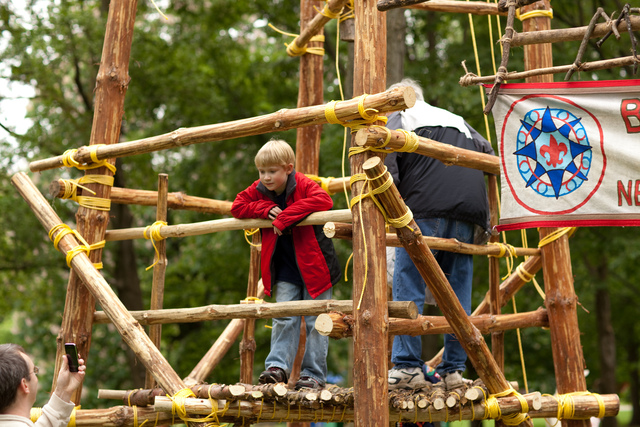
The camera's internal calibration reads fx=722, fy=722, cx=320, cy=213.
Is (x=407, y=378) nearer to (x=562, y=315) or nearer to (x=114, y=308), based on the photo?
(x=562, y=315)

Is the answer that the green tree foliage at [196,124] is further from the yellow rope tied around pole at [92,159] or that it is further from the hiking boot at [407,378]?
the hiking boot at [407,378]

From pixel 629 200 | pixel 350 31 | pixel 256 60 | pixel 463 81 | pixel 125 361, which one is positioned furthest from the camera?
pixel 256 60

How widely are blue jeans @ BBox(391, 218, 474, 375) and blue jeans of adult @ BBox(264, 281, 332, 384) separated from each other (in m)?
0.46

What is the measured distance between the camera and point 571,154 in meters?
4.12

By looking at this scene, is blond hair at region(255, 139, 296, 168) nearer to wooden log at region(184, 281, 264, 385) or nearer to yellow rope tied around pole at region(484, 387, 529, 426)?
wooden log at region(184, 281, 264, 385)

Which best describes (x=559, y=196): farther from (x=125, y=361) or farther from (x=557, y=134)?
(x=125, y=361)

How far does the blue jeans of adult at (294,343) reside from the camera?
4.26 meters

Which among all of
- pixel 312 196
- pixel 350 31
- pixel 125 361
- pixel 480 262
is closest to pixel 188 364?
pixel 125 361

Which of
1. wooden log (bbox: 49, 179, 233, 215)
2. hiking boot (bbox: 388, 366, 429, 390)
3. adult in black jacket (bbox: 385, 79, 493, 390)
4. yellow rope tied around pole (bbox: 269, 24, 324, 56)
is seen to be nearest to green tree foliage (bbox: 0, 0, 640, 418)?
yellow rope tied around pole (bbox: 269, 24, 324, 56)

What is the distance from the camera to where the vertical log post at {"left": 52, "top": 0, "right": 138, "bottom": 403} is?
5.00 m

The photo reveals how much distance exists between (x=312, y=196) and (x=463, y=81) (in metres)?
1.10

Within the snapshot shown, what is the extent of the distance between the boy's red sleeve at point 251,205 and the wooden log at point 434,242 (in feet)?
1.72

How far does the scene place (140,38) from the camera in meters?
12.4

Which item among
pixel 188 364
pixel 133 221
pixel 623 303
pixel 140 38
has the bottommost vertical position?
pixel 188 364
